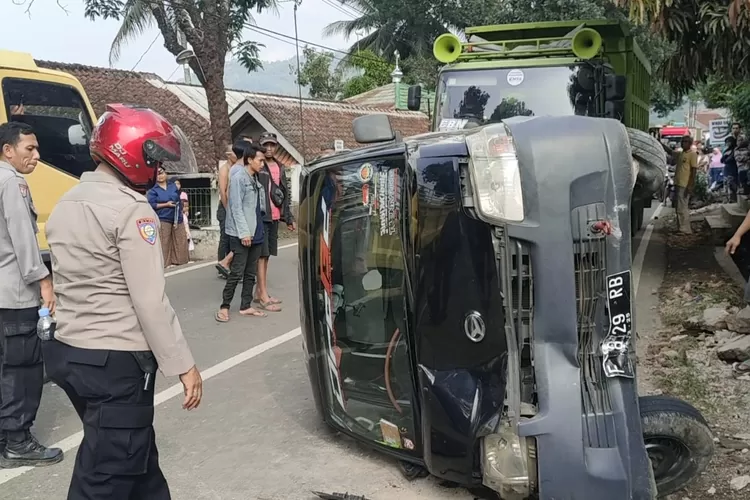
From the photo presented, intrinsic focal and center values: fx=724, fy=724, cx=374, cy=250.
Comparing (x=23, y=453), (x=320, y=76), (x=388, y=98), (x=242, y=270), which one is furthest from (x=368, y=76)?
(x=23, y=453)

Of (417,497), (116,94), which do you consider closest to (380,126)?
(417,497)

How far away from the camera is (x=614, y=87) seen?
7621 mm

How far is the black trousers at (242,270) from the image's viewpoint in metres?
7.21

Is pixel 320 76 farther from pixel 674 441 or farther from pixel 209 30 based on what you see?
pixel 674 441

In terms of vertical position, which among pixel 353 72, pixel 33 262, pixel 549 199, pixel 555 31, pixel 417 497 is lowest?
pixel 417 497

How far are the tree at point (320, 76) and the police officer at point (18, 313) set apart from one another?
107 feet

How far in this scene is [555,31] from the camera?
368 inches

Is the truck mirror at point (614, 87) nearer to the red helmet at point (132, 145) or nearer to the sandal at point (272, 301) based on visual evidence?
the sandal at point (272, 301)

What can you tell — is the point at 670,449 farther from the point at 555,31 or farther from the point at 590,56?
the point at 555,31

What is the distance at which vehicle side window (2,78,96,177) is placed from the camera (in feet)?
22.9

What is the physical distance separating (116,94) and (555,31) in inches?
534

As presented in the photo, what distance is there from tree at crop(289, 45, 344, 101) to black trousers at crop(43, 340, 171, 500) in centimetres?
3387

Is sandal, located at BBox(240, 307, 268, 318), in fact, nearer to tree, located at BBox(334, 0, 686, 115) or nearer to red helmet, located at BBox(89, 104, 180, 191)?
red helmet, located at BBox(89, 104, 180, 191)

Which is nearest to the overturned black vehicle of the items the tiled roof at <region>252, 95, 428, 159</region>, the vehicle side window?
the vehicle side window
